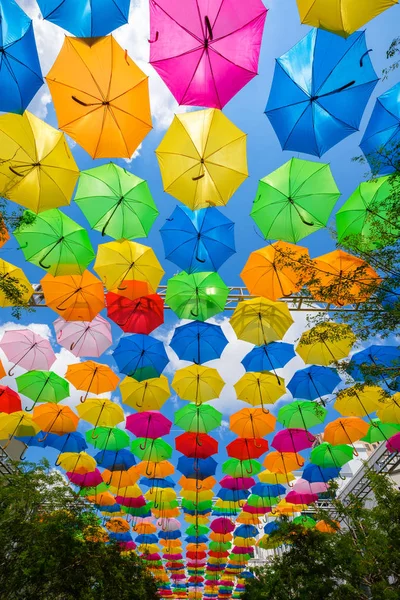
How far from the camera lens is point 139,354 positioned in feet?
30.6

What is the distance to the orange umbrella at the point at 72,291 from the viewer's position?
8.03 metres

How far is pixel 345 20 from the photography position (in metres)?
4.15

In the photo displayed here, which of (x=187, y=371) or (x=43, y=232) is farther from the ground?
(x=43, y=232)

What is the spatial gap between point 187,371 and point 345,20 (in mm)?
8028

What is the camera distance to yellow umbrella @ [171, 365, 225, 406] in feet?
33.2

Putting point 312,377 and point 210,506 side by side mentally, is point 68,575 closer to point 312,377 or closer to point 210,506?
point 312,377

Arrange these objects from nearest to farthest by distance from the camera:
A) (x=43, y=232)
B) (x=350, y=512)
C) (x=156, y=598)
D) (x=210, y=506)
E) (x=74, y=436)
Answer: (x=43, y=232) < (x=350, y=512) < (x=74, y=436) < (x=156, y=598) < (x=210, y=506)

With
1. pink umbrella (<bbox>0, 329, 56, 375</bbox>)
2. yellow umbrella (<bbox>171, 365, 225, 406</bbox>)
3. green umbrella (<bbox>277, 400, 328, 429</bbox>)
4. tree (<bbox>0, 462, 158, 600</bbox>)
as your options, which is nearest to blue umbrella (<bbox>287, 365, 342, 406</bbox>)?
green umbrella (<bbox>277, 400, 328, 429</bbox>)

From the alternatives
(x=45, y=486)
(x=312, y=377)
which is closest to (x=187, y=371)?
(x=312, y=377)

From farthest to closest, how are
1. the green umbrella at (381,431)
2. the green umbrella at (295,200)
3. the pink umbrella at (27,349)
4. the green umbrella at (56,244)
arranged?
the green umbrella at (381,431)
the pink umbrella at (27,349)
the green umbrella at (56,244)
the green umbrella at (295,200)

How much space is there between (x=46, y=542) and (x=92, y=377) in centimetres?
440

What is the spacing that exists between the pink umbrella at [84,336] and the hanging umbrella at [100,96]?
4.91 metres

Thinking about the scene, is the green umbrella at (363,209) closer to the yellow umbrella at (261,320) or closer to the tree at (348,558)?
the yellow umbrella at (261,320)

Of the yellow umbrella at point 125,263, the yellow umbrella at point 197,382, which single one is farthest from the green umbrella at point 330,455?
the yellow umbrella at point 125,263
